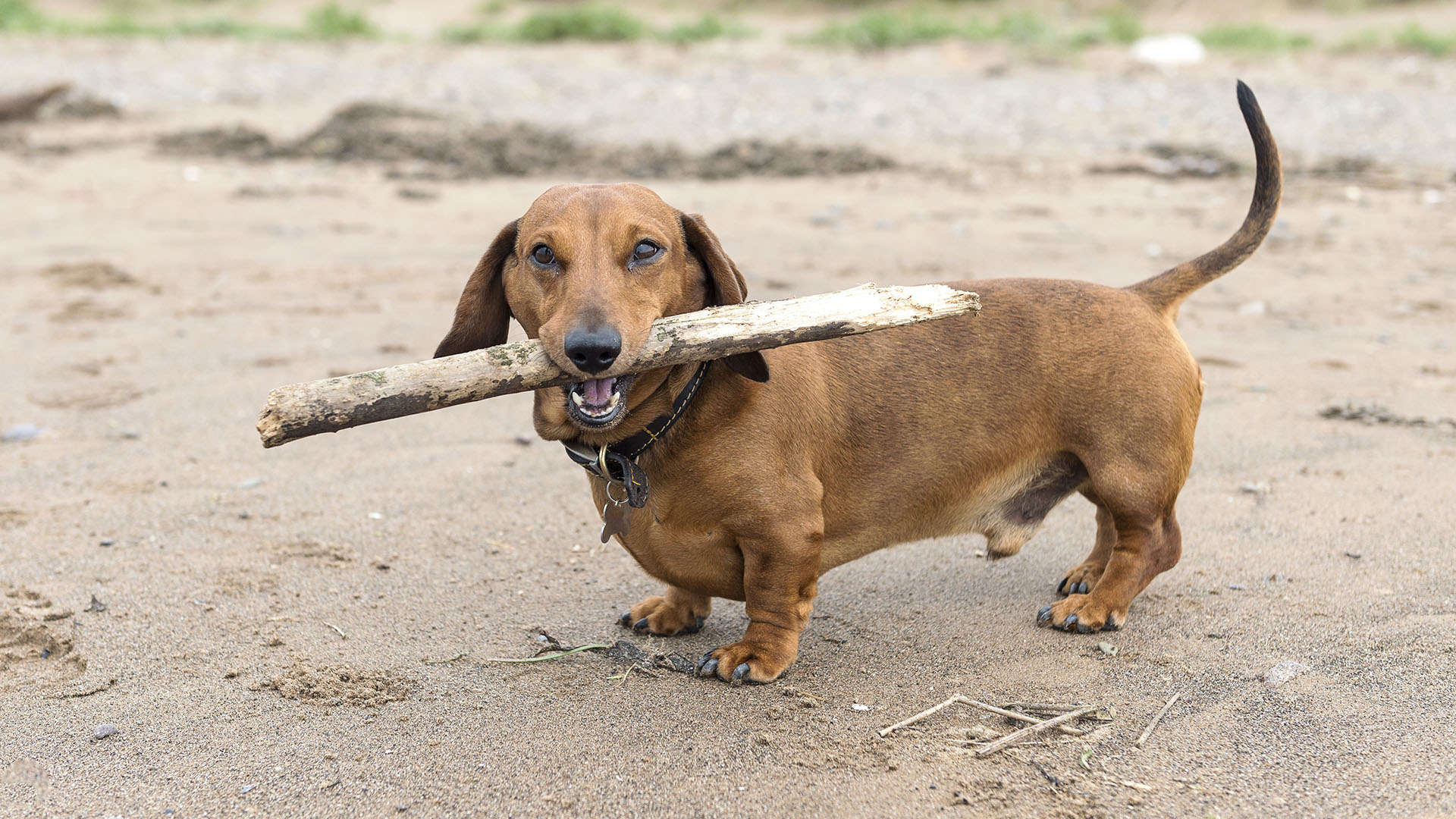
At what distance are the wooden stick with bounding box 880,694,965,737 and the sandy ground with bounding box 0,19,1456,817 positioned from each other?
3cm

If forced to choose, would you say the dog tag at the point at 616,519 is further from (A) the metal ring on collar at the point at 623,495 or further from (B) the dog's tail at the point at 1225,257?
(B) the dog's tail at the point at 1225,257

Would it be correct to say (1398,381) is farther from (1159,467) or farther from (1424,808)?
(1424,808)

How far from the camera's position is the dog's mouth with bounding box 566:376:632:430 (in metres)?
3.01

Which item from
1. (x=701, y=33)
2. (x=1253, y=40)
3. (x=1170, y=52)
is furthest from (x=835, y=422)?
(x=1253, y=40)

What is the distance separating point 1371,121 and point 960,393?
9.62 m

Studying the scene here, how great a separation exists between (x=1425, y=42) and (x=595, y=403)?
14999 millimetres

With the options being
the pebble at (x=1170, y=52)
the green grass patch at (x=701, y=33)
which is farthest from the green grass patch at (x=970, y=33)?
the green grass patch at (x=701, y=33)

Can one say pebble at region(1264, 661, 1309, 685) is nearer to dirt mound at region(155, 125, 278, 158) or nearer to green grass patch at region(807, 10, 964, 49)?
dirt mound at region(155, 125, 278, 158)

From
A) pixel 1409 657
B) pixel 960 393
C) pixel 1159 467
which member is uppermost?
pixel 960 393

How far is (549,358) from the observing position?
2951 millimetres

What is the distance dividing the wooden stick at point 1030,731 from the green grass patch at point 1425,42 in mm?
13730

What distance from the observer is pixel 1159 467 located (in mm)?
3762

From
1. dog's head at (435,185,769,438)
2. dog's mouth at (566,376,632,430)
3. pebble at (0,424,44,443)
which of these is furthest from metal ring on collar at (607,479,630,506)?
pebble at (0,424,44,443)

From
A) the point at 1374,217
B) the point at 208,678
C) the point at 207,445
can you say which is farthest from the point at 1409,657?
the point at 1374,217
